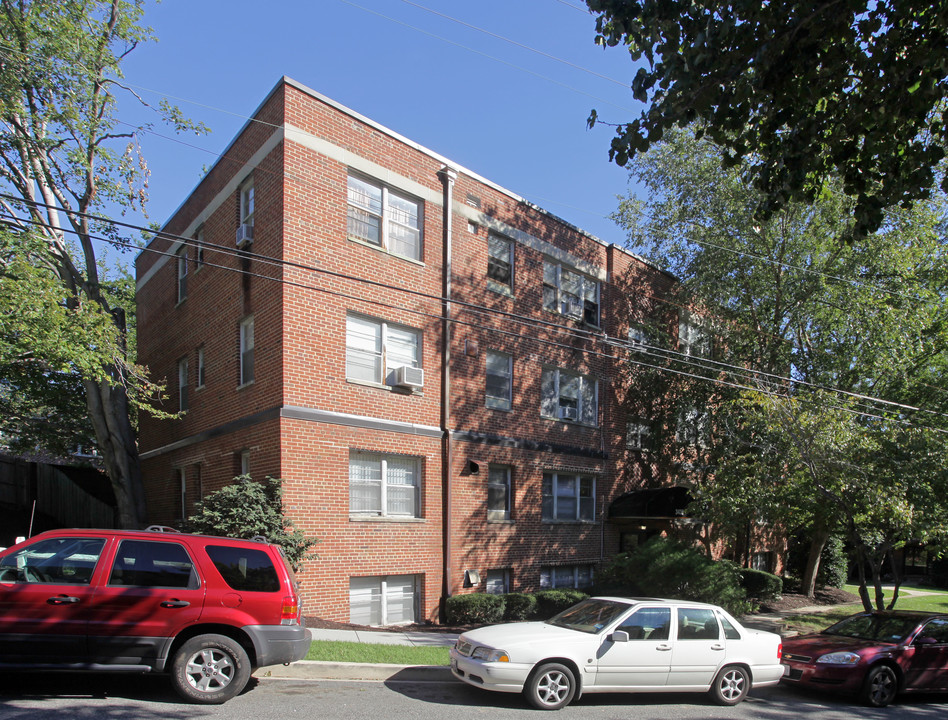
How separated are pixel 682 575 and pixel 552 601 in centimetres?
303

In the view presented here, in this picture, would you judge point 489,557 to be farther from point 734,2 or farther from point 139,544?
point 734,2

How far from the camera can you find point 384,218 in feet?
53.5

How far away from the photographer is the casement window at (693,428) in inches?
831

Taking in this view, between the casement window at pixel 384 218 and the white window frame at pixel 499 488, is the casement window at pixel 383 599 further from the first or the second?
the casement window at pixel 384 218

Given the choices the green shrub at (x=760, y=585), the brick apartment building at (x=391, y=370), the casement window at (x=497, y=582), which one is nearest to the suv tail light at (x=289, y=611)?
the brick apartment building at (x=391, y=370)

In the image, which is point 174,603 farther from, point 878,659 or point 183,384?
point 183,384

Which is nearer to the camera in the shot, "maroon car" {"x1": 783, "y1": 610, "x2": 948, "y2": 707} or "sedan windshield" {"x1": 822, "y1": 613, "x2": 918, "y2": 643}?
"maroon car" {"x1": 783, "y1": 610, "x2": 948, "y2": 707}

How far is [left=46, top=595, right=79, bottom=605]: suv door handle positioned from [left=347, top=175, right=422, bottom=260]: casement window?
31.3 feet

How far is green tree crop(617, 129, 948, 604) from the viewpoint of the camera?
48.5 ft

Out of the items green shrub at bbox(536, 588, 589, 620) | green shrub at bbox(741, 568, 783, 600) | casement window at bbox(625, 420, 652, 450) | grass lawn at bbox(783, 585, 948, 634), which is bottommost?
grass lawn at bbox(783, 585, 948, 634)

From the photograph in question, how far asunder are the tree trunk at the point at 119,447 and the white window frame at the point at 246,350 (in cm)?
458

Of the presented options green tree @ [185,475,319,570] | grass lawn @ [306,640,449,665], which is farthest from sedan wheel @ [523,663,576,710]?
green tree @ [185,475,319,570]

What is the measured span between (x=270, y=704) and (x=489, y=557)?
9.83m

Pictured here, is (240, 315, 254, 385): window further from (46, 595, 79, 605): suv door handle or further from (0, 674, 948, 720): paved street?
(46, 595, 79, 605): suv door handle
